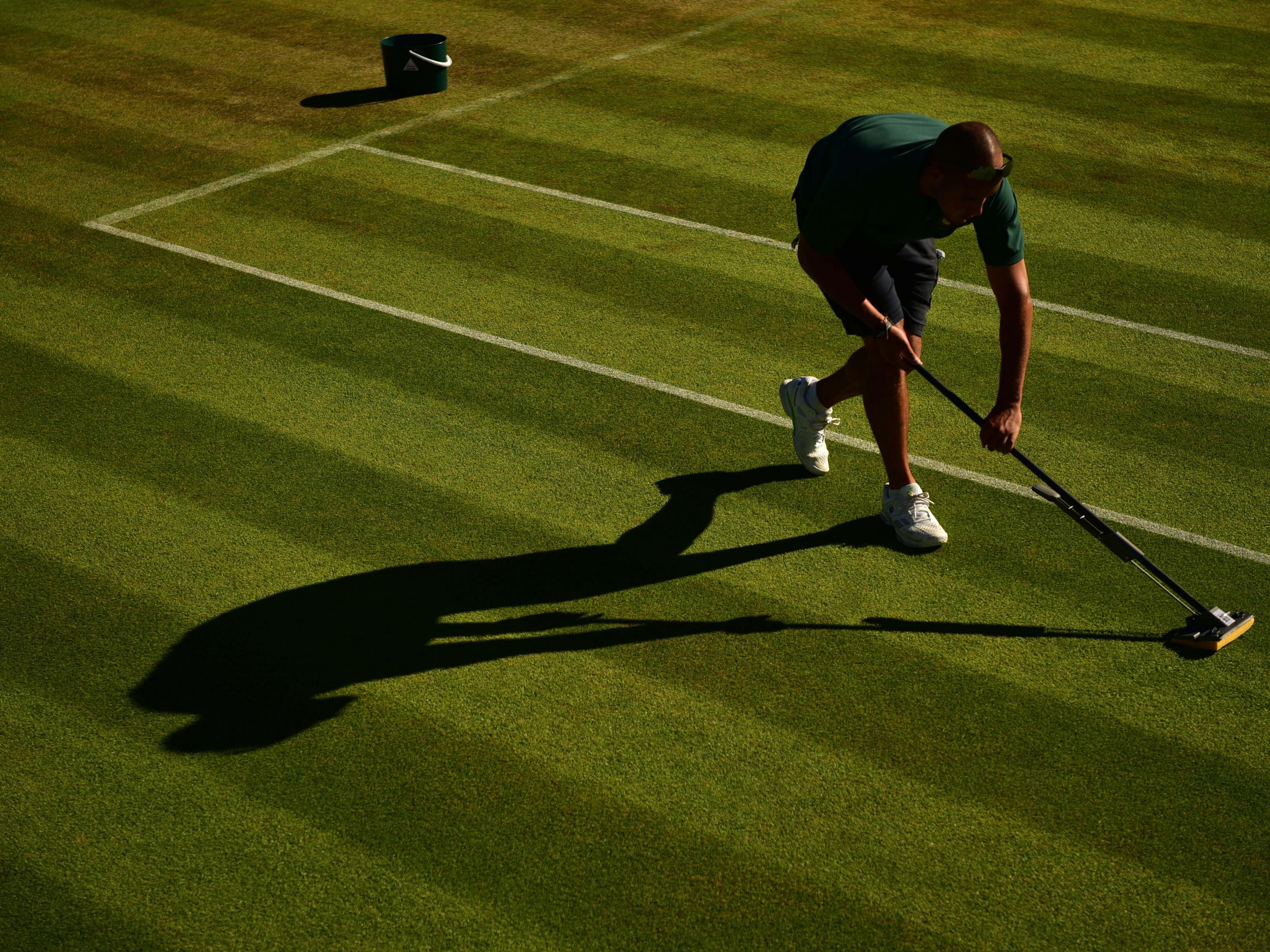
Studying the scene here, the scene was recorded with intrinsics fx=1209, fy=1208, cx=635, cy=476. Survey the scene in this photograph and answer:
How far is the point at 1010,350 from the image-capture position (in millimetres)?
5316

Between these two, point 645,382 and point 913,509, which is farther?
point 645,382


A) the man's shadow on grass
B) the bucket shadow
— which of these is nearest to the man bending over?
the man's shadow on grass

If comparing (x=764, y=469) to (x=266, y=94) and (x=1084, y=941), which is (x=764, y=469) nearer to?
(x=1084, y=941)

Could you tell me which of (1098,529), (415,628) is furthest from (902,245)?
(415,628)

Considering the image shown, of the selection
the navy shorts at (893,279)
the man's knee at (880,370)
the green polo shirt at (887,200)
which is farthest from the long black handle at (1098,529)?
the green polo shirt at (887,200)

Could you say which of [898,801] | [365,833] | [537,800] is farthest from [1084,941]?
[365,833]

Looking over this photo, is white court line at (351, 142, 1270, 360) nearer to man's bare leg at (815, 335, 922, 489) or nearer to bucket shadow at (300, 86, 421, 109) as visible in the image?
bucket shadow at (300, 86, 421, 109)

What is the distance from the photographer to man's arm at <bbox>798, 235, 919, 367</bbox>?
5.32 m

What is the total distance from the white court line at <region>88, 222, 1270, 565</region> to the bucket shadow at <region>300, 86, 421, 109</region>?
325 cm

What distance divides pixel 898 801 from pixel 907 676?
73cm

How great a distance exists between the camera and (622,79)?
12766 mm

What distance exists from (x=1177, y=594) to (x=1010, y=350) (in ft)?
4.21

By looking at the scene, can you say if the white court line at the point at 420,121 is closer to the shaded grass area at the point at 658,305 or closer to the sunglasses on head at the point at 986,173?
the shaded grass area at the point at 658,305

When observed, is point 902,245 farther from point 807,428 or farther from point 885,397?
point 807,428
